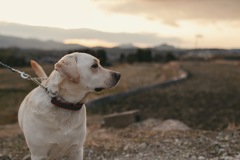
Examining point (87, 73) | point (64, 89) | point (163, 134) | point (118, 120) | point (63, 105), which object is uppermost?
point (87, 73)

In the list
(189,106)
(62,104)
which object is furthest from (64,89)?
(189,106)

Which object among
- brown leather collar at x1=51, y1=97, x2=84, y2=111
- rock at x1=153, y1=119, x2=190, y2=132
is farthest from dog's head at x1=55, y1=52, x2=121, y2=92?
rock at x1=153, y1=119, x2=190, y2=132

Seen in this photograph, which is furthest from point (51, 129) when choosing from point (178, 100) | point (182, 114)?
point (178, 100)

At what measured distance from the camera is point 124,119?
1318cm

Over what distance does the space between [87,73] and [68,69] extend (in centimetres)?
30

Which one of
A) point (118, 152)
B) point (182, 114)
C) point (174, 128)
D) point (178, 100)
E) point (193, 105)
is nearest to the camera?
point (118, 152)

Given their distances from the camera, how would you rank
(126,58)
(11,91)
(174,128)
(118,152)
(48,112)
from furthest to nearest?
1. (126,58)
2. (11,91)
3. (174,128)
4. (118,152)
5. (48,112)

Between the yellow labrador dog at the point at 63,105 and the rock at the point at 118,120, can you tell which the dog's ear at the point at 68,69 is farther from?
the rock at the point at 118,120

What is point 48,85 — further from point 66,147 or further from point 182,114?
point 182,114

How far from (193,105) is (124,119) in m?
6.36

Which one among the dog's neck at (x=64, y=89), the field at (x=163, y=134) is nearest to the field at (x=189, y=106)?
the field at (x=163, y=134)

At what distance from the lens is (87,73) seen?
18.7ft

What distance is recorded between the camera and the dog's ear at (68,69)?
5480 mm

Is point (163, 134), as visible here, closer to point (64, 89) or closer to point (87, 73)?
point (87, 73)
